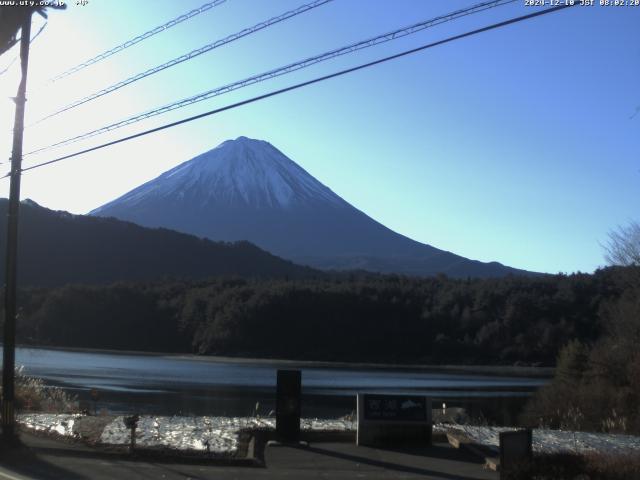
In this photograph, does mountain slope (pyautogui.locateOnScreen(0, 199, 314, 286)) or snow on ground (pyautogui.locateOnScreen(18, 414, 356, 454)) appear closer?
snow on ground (pyautogui.locateOnScreen(18, 414, 356, 454))

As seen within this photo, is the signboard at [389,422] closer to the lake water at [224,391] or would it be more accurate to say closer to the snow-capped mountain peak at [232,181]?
the lake water at [224,391]

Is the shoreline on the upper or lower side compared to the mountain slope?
lower

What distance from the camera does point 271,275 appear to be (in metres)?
128

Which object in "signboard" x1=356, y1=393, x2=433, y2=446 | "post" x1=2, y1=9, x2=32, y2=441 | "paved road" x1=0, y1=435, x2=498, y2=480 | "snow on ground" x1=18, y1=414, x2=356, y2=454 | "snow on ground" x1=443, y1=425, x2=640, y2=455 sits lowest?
"paved road" x1=0, y1=435, x2=498, y2=480

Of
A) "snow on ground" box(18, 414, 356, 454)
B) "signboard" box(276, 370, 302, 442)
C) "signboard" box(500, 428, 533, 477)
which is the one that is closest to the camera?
"signboard" box(500, 428, 533, 477)

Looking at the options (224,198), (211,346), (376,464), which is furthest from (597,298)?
(224,198)

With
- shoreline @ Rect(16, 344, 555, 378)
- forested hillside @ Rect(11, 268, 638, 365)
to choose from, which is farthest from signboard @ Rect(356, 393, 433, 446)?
forested hillside @ Rect(11, 268, 638, 365)

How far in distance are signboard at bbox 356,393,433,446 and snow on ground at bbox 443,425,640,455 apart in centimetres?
130

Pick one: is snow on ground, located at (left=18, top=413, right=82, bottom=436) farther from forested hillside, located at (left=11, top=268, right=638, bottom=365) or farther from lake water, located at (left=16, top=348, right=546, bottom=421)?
forested hillside, located at (left=11, top=268, right=638, bottom=365)

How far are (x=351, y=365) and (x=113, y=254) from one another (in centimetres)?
5077

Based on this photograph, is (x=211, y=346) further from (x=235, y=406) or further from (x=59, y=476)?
(x=59, y=476)

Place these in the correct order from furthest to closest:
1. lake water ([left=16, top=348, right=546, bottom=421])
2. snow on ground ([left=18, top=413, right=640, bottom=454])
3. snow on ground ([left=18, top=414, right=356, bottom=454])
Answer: lake water ([left=16, top=348, right=546, bottom=421])
snow on ground ([left=18, top=413, right=640, bottom=454])
snow on ground ([left=18, top=414, right=356, bottom=454])

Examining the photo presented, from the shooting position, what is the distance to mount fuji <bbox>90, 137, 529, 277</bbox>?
168125 millimetres

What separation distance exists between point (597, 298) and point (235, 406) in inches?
1645
